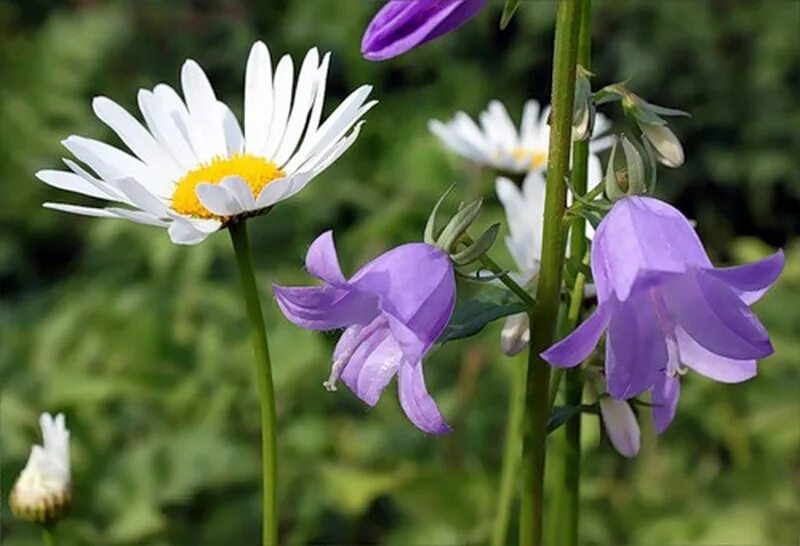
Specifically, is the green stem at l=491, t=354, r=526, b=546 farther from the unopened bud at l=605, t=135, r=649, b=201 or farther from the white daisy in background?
the unopened bud at l=605, t=135, r=649, b=201

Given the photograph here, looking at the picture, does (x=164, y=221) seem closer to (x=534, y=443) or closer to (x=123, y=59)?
(x=534, y=443)

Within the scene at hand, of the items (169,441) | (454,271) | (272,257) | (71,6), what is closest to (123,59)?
(71,6)

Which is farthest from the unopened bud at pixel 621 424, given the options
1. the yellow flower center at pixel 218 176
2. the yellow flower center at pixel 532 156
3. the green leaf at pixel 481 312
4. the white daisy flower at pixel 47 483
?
the yellow flower center at pixel 532 156

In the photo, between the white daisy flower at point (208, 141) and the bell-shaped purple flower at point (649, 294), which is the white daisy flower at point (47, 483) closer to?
the white daisy flower at point (208, 141)

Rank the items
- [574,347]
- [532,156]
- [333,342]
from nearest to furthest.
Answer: [574,347], [532,156], [333,342]

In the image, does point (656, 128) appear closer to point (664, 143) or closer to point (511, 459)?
point (664, 143)

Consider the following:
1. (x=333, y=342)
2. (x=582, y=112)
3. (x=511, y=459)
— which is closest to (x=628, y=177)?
(x=582, y=112)

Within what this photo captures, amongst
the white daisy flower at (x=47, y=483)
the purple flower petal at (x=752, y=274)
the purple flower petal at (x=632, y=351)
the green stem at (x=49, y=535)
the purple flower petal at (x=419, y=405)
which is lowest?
the green stem at (x=49, y=535)

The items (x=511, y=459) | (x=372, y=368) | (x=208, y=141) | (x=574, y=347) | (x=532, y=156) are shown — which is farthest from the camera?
(x=532, y=156)
